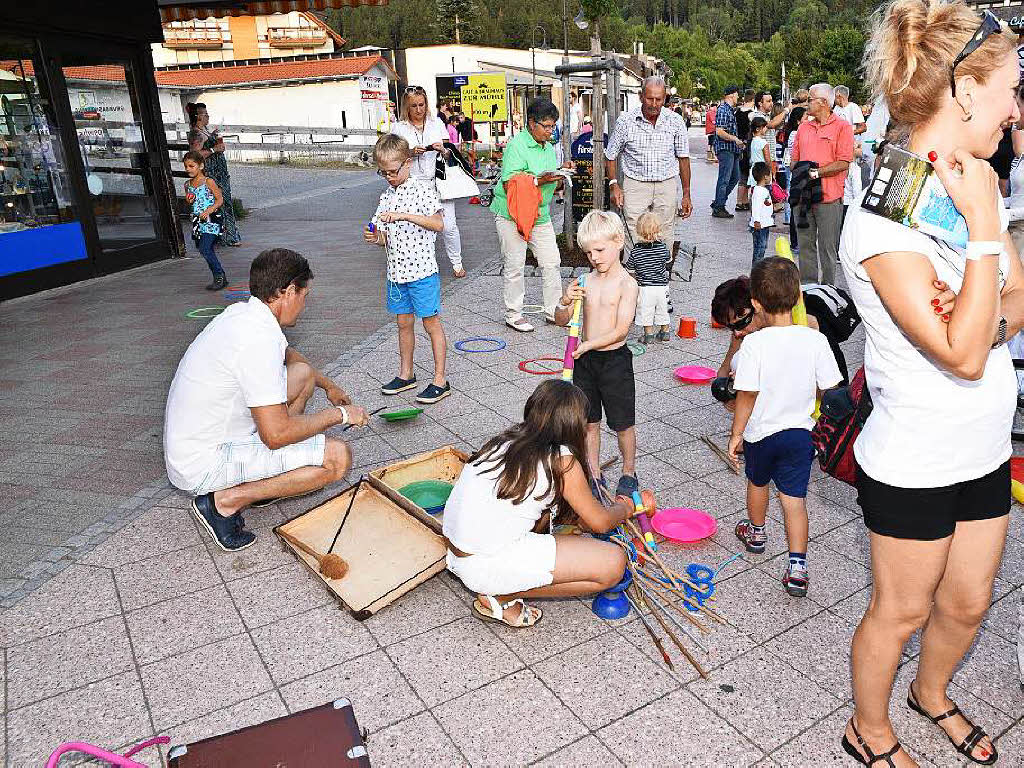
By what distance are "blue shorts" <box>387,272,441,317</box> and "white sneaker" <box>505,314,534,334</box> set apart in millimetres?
1811

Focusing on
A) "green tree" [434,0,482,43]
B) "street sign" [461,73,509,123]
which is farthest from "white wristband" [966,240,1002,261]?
"green tree" [434,0,482,43]

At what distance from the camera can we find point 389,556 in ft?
11.8

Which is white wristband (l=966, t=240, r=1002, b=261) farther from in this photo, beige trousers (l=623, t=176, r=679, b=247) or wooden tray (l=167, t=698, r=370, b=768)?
beige trousers (l=623, t=176, r=679, b=247)

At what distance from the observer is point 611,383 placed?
4176 mm

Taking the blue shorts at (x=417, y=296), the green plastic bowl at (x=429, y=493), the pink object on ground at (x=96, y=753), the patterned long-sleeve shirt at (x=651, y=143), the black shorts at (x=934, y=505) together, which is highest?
the patterned long-sleeve shirt at (x=651, y=143)

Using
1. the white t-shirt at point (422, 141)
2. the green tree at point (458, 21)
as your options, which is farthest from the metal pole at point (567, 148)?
the green tree at point (458, 21)

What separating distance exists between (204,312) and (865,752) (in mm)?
7787

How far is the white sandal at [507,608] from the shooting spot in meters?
3.16

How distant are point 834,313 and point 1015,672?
224cm

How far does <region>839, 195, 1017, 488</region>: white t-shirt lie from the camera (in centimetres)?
194

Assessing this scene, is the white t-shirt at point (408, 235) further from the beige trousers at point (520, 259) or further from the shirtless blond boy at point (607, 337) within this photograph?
the beige trousers at point (520, 259)

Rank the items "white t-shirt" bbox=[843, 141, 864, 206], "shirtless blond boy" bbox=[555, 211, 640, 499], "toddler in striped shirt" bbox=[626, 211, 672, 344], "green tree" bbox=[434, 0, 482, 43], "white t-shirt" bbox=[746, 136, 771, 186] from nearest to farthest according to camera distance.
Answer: "shirtless blond boy" bbox=[555, 211, 640, 499], "toddler in striped shirt" bbox=[626, 211, 672, 344], "white t-shirt" bbox=[843, 141, 864, 206], "white t-shirt" bbox=[746, 136, 771, 186], "green tree" bbox=[434, 0, 482, 43]

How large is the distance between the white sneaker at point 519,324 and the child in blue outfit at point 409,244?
71.0 inches

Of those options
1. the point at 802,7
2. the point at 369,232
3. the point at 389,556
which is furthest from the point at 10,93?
the point at 802,7
